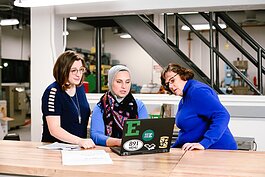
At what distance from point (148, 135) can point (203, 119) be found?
1.86 ft

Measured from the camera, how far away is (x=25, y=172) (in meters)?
1.68

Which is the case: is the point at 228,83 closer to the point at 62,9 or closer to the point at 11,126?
the point at 11,126

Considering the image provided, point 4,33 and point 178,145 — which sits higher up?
point 4,33

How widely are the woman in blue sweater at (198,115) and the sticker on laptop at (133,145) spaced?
336 millimetres

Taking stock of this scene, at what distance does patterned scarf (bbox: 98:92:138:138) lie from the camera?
2309 millimetres

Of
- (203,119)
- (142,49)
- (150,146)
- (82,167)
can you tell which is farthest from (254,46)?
(142,49)

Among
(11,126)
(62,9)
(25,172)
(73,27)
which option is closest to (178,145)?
(25,172)

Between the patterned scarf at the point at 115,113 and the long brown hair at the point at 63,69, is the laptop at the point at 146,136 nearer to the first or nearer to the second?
the patterned scarf at the point at 115,113

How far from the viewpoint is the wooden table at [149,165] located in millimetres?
1567

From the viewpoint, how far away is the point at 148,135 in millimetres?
1887

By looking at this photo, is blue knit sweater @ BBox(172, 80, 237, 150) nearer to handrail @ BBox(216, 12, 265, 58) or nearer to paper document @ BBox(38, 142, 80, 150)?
paper document @ BBox(38, 142, 80, 150)

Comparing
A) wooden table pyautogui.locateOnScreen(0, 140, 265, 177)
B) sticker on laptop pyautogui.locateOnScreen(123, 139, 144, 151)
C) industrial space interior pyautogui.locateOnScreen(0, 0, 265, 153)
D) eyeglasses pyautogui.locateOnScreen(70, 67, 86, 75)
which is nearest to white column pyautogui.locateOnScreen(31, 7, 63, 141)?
industrial space interior pyautogui.locateOnScreen(0, 0, 265, 153)

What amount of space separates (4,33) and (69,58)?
922 cm

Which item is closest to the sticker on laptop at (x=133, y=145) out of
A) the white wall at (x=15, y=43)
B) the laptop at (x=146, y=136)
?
the laptop at (x=146, y=136)
